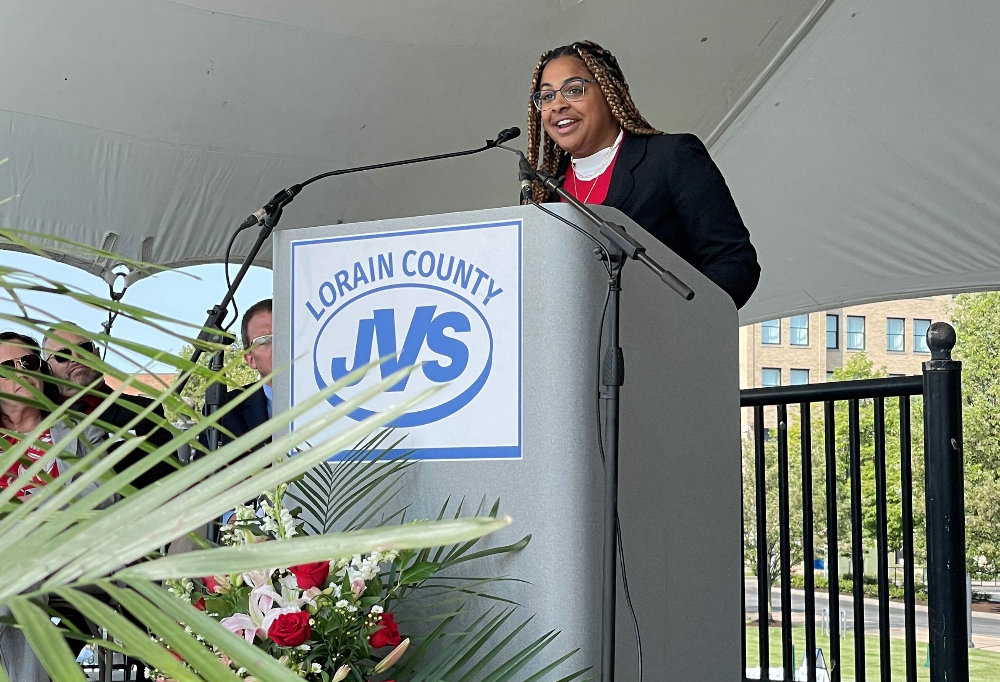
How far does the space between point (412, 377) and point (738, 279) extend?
2.36 ft

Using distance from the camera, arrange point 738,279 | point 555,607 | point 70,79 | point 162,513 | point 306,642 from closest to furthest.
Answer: point 162,513 < point 306,642 < point 555,607 < point 738,279 < point 70,79

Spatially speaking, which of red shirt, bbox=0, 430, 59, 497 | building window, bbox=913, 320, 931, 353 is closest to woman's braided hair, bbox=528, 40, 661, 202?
red shirt, bbox=0, 430, 59, 497

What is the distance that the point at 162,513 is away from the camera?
24 cm

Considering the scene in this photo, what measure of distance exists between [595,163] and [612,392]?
2.94ft

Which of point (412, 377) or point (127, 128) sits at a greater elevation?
point (127, 128)

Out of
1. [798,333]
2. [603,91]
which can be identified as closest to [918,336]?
[798,333]

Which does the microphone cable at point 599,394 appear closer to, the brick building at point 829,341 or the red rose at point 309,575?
the red rose at point 309,575

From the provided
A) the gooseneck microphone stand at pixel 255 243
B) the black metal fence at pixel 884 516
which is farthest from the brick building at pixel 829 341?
the gooseneck microphone stand at pixel 255 243

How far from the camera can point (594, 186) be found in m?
2.01

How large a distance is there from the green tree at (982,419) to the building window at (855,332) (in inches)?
Result: 466

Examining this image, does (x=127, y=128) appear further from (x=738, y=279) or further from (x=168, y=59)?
(x=738, y=279)

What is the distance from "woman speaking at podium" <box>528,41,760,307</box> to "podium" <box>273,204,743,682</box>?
39 cm

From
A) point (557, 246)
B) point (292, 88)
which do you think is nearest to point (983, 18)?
point (292, 88)

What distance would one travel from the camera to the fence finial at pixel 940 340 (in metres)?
2.48
